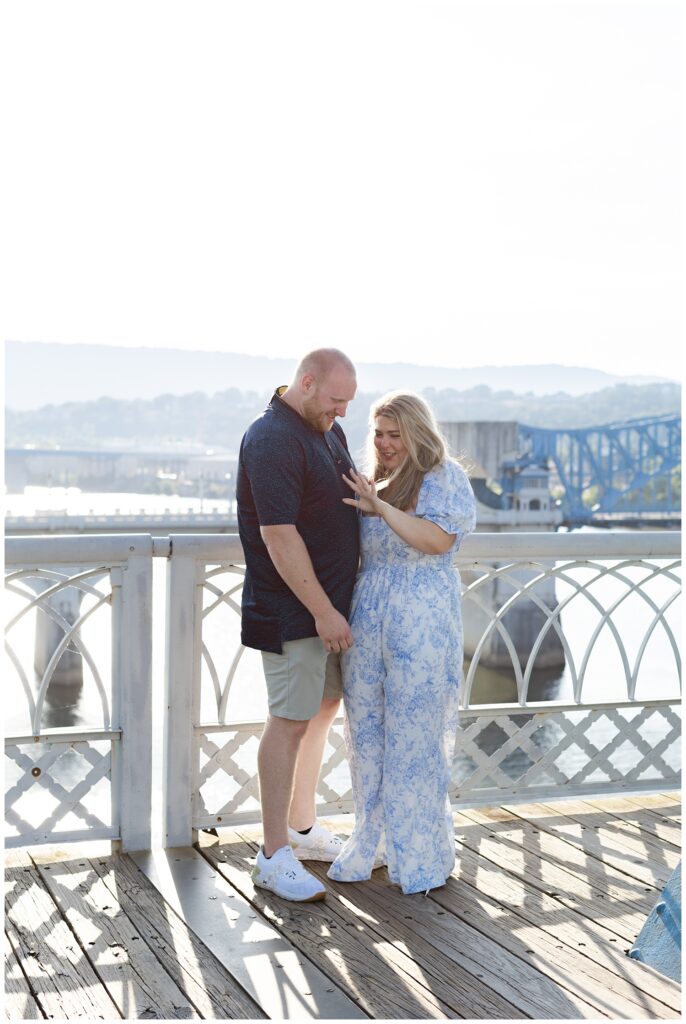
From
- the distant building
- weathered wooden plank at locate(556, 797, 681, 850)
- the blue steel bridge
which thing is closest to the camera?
weathered wooden plank at locate(556, 797, 681, 850)

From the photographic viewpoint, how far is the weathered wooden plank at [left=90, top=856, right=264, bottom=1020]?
2.03 meters

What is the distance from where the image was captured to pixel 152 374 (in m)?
69.7

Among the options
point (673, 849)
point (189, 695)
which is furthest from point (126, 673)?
point (673, 849)

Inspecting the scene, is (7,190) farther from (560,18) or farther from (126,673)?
(560,18)

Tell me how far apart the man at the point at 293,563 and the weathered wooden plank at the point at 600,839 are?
858mm

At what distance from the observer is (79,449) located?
5747 cm

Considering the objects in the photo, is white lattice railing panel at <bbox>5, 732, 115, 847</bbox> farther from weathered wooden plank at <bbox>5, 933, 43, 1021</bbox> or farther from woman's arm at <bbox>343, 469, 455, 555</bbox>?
woman's arm at <bbox>343, 469, 455, 555</bbox>

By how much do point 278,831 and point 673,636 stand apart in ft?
5.04

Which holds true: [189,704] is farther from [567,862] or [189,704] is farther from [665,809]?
[665,809]

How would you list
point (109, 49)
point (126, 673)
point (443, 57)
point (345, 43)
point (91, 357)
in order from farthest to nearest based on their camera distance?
point (91, 357)
point (109, 49)
point (345, 43)
point (443, 57)
point (126, 673)

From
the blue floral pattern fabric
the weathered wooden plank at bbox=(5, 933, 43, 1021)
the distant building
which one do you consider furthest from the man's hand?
the distant building

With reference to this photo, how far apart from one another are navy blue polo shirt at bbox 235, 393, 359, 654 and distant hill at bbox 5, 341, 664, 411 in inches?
2074

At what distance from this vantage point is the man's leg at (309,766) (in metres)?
2.75

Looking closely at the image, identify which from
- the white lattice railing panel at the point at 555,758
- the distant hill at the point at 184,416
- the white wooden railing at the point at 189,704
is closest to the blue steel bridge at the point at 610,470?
the distant hill at the point at 184,416
